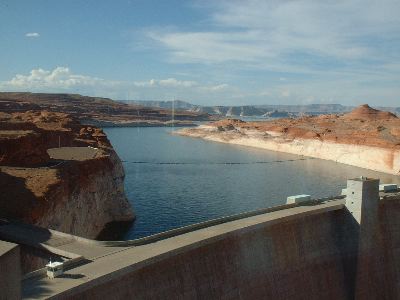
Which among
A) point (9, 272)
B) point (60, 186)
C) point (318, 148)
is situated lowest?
point (318, 148)

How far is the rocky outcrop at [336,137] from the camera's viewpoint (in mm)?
89062

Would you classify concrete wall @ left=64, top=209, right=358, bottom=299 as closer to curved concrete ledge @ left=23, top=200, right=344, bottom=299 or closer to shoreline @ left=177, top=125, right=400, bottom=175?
curved concrete ledge @ left=23, top=200, right=344, bottom=299

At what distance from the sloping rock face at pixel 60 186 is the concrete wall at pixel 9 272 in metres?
14.7

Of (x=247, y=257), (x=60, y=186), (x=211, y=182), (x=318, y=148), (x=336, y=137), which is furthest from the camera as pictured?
(x=318, y=148)

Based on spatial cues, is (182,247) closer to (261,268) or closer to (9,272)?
(261,268)

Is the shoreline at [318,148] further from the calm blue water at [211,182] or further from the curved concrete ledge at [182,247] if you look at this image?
the curved concrete ledge at [182,247]

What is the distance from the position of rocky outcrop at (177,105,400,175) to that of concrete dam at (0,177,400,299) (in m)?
56.3

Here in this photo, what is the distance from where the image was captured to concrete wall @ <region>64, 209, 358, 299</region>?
20291 mm

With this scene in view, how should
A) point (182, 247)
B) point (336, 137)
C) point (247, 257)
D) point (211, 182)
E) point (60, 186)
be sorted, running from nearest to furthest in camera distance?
point (182, 247) < point (247, 257) < point (60, 186) < point (211, 182) < point (336, 137)

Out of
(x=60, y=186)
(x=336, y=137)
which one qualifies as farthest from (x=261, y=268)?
(x=336, y=137)

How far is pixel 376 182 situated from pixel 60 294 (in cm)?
2166

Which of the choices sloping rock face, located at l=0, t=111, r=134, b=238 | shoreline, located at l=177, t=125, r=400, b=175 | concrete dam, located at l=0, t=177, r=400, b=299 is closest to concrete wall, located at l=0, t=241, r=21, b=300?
concrete dam, located at l=0, t=177, r=400, b=299

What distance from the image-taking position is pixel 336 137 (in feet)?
348

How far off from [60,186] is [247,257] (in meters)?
16.1
